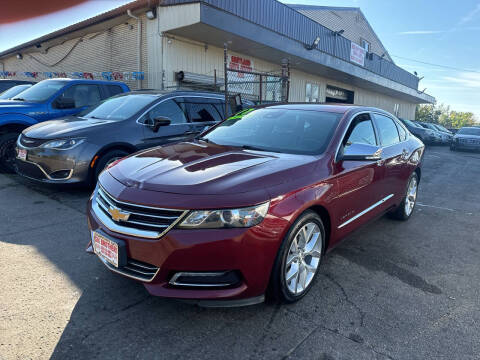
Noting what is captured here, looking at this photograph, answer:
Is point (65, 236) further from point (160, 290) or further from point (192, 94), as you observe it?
point (192, 94)

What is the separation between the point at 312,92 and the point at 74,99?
14269 mm

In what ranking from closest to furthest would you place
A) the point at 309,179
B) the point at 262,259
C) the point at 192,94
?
the point at 262,259 < the point at 309,179 < the point at 192,94

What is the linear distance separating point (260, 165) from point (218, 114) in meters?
4.22

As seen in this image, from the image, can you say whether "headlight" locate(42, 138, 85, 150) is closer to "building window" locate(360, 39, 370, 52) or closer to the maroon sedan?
the maroon sedan

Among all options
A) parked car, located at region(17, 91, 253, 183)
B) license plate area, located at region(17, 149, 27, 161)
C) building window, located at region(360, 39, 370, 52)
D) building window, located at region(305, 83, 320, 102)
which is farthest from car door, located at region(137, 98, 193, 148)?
building window, located at region(360, 39, 370, 52)

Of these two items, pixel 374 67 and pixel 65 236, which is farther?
pixel 374 67

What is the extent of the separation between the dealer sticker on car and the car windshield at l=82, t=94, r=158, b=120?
332 cm

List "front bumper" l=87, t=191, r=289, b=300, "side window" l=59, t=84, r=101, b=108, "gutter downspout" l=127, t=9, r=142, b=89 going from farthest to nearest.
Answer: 1. "gutter downspout" l=127, t=9, r=142, b=89
2. "side window" l=59, t=84, r=101, b=108
3. "front bumper" l=87, t=191, r=289, b=300

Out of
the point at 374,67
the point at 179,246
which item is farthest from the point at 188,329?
the point at 374,67

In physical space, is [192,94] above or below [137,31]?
below

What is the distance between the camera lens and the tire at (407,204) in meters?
4.76

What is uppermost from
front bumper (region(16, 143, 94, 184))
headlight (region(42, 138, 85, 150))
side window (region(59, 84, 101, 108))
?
side window (region(59, 84, 101, 108))

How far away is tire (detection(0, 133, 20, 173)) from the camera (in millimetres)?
6117

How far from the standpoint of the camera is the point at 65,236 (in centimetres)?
369
